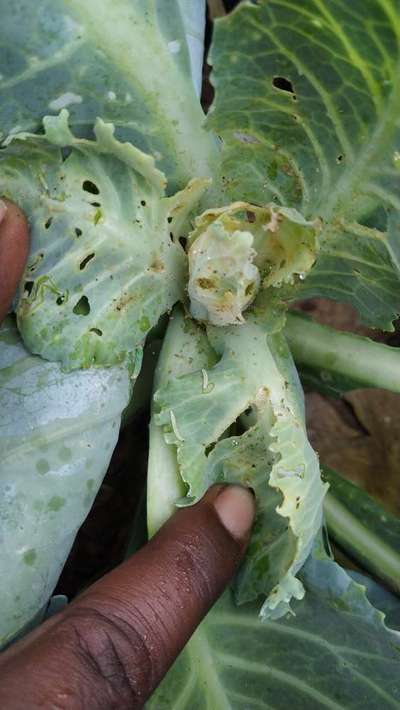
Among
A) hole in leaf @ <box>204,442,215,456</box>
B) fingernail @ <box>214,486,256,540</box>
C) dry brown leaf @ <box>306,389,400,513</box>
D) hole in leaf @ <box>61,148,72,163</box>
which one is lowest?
dry brown leaf @ <box>306,389,400,513</box>

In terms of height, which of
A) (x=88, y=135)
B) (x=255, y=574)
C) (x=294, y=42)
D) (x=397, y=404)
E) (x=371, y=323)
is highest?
(x=294, y=42)

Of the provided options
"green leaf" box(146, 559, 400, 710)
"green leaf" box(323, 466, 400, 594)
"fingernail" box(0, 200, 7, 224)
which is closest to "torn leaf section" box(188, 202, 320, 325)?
"fingernail" box(0, 200, 7, 224)

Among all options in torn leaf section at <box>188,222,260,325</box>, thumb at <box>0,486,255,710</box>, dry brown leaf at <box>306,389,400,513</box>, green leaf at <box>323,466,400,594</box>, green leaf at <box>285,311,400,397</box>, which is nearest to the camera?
thumb at <box>0,486,255,710</box>

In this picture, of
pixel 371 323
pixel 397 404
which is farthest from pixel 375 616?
pixel 397 404

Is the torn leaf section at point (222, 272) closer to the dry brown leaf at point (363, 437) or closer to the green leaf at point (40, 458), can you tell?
the green leaf at point (40, 458)

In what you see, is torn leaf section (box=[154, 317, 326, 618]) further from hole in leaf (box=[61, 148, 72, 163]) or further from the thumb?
hole in leaf (box=[61, 148, 72, 163])

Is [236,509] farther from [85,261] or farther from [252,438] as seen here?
[85,261]

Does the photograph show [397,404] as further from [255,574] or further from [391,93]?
[391,93]

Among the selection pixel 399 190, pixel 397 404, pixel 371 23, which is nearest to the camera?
pixel 371 23
